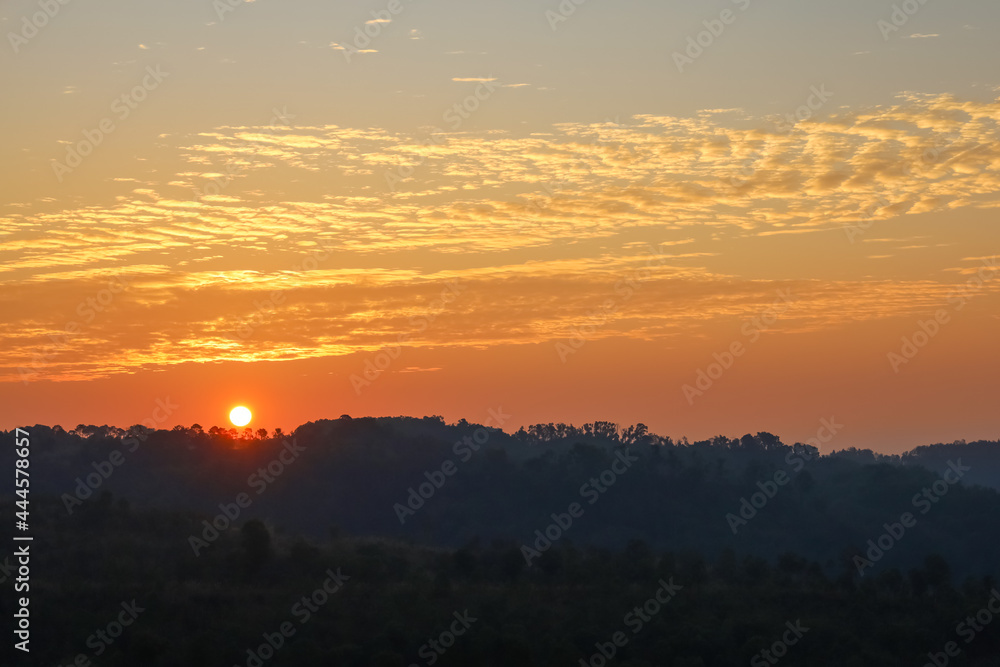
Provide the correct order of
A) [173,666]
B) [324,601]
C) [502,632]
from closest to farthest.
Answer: [173,666] < [502,632] < [324,601]

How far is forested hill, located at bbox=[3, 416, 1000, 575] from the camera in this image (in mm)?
120125

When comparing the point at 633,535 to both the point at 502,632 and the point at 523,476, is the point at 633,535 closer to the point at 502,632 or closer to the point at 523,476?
the point at 523,476

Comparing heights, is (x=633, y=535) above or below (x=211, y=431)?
below

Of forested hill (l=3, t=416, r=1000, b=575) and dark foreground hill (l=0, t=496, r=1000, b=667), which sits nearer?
dark foreground hill (l=0, t=496, r=1000, b=667)

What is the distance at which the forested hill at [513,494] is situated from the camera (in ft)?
394

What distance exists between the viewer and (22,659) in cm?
4356

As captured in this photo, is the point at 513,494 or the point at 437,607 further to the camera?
the point at 513,494

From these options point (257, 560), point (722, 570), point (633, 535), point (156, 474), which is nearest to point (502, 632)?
point (257, 560)

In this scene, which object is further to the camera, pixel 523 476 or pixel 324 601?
pixel 523 476

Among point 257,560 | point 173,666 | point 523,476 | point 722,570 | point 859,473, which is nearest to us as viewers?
point 173,666

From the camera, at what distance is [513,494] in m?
132

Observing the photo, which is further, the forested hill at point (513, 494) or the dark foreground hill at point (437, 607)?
the forested hill at point (513, 494)

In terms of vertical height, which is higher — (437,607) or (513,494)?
(513,494)

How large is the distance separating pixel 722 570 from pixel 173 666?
4168 cm
